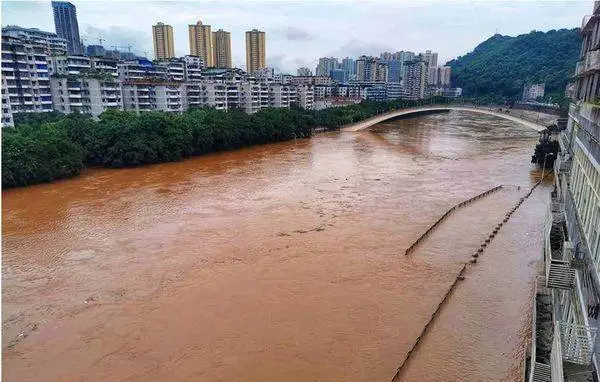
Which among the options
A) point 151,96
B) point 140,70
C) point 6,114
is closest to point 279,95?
point 140,70

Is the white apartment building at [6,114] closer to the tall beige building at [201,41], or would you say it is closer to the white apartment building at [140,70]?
the white apartment building at [140,70]

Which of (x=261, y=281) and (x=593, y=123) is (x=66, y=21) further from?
(x=593, y=123)

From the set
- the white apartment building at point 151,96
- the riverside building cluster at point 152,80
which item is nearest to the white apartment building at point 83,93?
the riverside building cluster at point 152,80

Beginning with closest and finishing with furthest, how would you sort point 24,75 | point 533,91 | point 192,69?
point 24,75, point 192,69, point 533,91

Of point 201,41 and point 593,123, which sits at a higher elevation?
point 201,41

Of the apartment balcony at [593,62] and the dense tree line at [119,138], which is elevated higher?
the apartment balcony at [593,62]

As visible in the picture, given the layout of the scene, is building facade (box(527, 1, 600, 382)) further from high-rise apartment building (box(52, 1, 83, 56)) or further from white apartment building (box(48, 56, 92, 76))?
high-rise apartment building (box(52, 1, 83, 56))
